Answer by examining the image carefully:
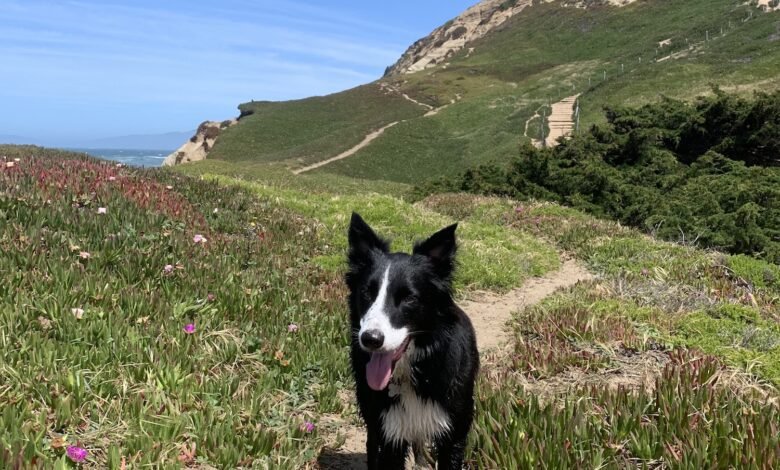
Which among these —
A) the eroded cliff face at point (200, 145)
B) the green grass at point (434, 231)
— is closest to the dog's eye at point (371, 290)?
the green grass at point (434, 231)

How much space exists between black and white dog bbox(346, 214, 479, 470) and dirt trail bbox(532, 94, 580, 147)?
4313 cm

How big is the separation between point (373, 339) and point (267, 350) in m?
2.52

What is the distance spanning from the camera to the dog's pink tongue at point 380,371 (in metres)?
3.38

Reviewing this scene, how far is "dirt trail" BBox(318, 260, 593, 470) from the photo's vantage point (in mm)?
4328

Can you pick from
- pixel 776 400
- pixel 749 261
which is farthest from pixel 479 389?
pixel 749 261

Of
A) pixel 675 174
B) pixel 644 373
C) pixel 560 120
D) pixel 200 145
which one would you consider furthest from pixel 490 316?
pixel 200 145

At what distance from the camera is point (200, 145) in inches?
2913

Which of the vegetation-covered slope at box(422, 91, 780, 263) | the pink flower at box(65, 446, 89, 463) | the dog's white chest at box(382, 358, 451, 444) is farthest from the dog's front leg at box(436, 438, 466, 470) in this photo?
the vegetation-covered slope at box(422, 91, 780, 263)

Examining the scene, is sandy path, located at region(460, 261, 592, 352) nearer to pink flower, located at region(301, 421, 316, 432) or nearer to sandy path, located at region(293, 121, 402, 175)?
pink flower, located at region(301, 421, 316, 432)

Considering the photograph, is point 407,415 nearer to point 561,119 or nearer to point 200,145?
point 561,119

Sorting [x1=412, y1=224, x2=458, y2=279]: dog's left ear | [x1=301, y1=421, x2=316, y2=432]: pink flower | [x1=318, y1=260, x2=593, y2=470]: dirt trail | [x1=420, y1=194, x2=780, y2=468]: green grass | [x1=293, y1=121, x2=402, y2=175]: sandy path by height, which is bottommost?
[x1=318, y1=260, x2=593, y2=470]: dirt trail

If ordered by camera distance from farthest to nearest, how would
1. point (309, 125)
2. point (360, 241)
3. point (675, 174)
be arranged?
point (309, 125)
point (675, 174)
point (360, 241)

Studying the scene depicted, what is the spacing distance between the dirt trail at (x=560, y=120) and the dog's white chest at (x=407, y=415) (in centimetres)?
4339

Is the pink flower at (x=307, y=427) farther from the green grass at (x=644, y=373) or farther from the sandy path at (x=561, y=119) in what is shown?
the sandy path at (x=561, y=119)
